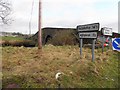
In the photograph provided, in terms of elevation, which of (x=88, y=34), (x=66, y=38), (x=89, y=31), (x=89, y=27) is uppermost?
(x=89, y=27)

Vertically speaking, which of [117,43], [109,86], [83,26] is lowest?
[109,86]

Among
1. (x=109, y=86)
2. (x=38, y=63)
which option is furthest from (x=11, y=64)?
(x=109, y=86)

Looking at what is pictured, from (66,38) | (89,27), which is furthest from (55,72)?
(66,38)

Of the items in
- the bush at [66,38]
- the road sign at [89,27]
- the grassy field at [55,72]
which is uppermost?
the road sign at [89,27]

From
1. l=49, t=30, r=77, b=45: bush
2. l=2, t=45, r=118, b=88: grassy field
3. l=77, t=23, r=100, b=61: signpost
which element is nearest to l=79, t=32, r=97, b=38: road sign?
l=77, t=23, r=100, b=61: signpost

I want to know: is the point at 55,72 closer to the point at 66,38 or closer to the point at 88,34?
the point at 88,34

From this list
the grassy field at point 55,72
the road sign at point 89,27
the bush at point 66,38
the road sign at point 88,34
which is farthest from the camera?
the bush at point 66,38

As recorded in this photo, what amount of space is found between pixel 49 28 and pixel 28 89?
18.6 meters

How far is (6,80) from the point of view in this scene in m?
6.24

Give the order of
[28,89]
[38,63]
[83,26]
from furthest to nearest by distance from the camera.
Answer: [83,26] < [38,63] < [28,89]

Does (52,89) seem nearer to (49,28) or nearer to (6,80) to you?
(6,80)

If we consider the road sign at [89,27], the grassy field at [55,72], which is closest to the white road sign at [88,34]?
the road sign at [89,27]

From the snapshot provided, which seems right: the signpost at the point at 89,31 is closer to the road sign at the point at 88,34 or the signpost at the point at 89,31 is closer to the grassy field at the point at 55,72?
the road sign at the point at 88,34

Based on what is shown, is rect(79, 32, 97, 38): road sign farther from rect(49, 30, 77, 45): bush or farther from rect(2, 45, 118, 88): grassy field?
rect(49, 30, 77, 45): bush
